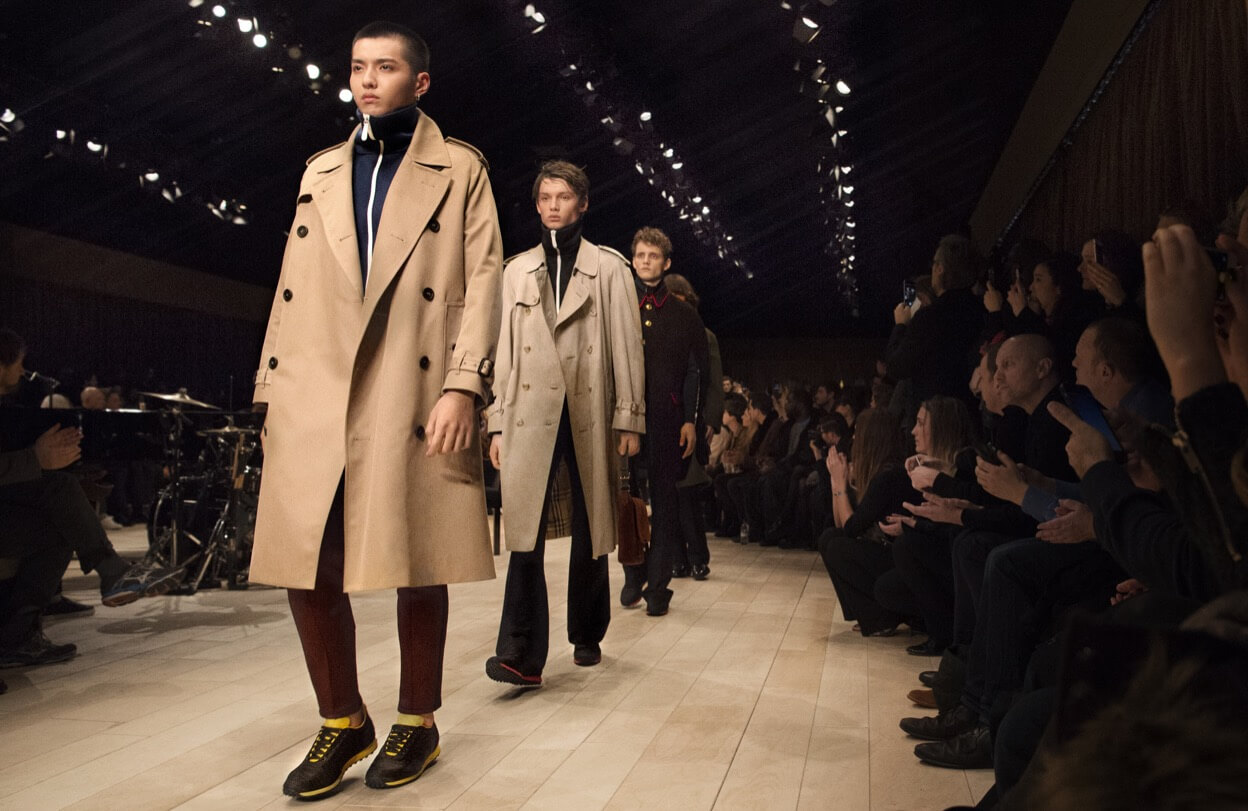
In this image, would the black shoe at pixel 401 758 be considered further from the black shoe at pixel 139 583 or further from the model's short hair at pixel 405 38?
the black shoe at pixel 139 583

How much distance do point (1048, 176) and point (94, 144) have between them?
24.1 ft

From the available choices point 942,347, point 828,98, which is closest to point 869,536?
point 942,347

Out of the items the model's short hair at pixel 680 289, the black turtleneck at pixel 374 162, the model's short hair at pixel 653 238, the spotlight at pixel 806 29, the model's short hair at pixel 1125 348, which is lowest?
the model's short hair at pixel 1125 348

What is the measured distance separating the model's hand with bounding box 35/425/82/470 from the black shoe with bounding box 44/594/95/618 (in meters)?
1.02

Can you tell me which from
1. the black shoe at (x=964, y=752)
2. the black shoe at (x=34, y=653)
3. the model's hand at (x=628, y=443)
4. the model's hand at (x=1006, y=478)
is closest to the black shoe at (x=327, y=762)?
the black shoe at (x=964, y=752)

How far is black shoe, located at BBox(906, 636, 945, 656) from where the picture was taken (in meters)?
3.23

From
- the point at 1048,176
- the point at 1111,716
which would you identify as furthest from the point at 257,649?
the point at 1048,176

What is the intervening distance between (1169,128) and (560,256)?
250cm

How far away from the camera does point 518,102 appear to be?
8.34 meters

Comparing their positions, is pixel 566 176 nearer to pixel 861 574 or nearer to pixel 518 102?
pixel 861 574

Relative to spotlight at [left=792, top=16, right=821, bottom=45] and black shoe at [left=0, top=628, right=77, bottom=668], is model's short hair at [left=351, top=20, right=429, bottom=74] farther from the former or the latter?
spotlight at [left=792, top=16, right=821, bottom=45]

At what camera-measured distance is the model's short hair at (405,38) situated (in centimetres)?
201

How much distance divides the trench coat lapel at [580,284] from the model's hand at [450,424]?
1075 mm

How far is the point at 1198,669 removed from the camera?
1.75 feet
